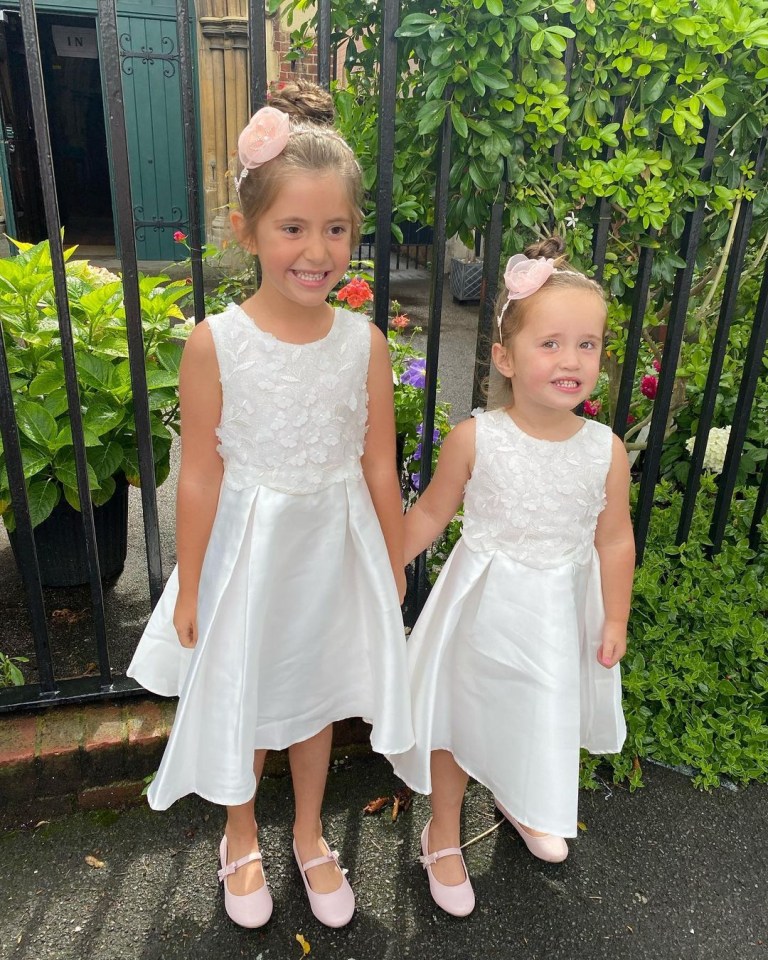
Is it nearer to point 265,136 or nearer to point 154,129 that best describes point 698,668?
point 265,136

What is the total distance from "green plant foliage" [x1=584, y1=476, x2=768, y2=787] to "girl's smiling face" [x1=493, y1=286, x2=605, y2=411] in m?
1.10

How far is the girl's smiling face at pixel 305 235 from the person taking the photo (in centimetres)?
140

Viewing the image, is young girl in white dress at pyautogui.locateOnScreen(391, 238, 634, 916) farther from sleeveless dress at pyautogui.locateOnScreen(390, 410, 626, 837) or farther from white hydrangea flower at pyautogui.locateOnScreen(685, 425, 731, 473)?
white hydrangea flower at pyautogui.locateOnScreen(685, 425, 731, 473)

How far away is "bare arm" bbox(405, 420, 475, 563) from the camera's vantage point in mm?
1730

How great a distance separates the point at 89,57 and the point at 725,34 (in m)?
12.2

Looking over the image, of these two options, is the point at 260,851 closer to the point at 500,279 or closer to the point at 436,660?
the point at 436,660

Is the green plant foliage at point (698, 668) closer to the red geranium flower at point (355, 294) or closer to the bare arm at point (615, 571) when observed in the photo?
the bare arm at point (615, 571)

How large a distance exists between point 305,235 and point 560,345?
0.57 metres

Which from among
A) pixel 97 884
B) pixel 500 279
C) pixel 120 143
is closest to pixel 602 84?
pixel 500 279

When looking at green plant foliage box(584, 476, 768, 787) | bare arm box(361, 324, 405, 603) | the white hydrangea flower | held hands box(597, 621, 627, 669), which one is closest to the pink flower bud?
the white hydrangea flower

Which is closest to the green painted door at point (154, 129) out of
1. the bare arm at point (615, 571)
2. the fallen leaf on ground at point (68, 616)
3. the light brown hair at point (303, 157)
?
the fallen leaf on ground at point (68, 616)

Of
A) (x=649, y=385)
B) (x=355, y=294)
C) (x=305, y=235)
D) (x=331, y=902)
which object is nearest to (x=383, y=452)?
(x=305, y=235)

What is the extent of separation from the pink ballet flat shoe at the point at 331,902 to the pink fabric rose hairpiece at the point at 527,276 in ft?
4.78

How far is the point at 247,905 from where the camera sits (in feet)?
5.95
